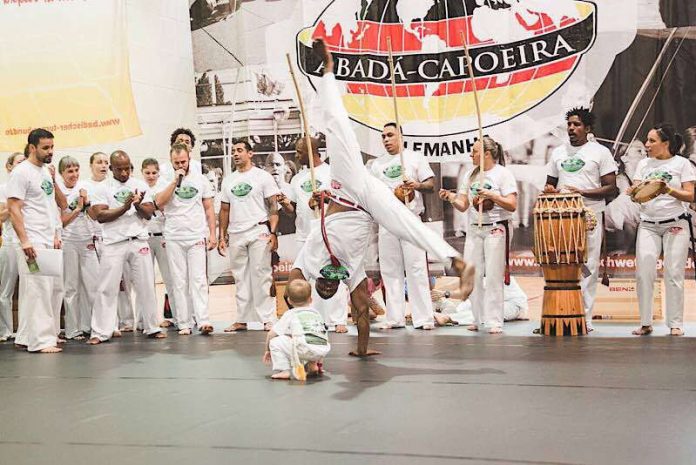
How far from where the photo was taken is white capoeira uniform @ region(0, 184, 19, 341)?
7.00m

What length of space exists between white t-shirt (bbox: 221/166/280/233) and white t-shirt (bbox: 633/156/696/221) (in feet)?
9.76

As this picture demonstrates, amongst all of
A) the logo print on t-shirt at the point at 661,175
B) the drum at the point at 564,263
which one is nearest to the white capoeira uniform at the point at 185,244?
the drum at the point at 564,263

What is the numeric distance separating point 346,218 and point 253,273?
2.23m

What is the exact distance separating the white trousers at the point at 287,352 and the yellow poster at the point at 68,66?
7.34m

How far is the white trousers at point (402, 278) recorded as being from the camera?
22.6ft

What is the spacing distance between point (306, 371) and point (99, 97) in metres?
7.49

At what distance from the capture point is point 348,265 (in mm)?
5203

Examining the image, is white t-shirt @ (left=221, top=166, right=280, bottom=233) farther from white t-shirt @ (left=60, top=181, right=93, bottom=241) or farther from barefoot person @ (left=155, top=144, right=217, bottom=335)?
white t-shirt @ (left=60, top=181, right=93, bottom=241)

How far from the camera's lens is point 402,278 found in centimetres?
697

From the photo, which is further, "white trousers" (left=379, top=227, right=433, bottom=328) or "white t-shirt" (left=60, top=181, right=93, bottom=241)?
"white t-shirt" (left=60, top=181, right=93, bottom=241)

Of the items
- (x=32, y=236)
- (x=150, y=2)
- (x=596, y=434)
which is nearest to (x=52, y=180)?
(x=32, y=236)

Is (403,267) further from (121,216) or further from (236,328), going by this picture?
(121,216)

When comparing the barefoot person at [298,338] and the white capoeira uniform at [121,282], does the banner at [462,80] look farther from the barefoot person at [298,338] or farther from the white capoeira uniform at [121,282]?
the barefoot person at [298,338]

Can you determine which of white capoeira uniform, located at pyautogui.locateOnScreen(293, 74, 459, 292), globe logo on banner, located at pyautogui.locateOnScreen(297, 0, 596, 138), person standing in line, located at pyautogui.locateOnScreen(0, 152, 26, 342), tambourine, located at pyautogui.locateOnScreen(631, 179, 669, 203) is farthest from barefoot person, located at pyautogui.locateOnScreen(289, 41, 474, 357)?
globe logo on banner, located at pyautogui.locateOnScreen(297, 0, 596, 138)
